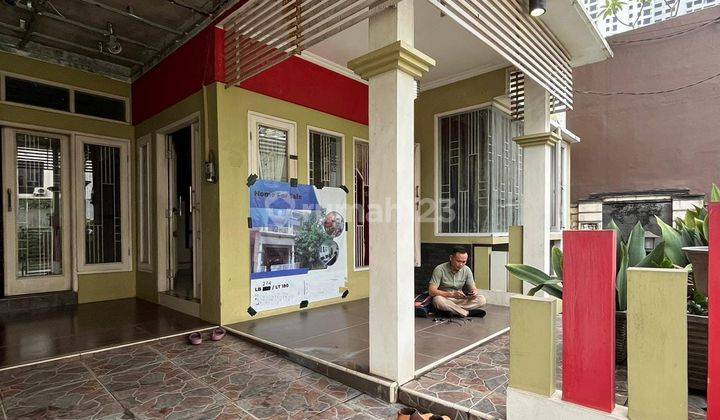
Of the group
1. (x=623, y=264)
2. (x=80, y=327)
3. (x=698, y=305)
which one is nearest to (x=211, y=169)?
(x=80, y=327)

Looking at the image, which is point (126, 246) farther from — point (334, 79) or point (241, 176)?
point (334, 79)

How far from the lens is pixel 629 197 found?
752 cm

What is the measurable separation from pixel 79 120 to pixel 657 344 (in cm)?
663

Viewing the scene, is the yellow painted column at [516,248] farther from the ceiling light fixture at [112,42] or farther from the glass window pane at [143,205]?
the ceiling light fixture at [112,42]

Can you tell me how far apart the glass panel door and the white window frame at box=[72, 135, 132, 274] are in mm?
133

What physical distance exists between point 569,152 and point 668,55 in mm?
2403

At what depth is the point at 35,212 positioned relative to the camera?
514 cm

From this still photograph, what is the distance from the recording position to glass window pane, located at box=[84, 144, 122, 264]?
5500mm

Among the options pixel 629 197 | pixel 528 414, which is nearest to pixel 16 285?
pixel 528 414

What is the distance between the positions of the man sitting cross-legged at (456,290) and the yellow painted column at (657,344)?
2.67 metres

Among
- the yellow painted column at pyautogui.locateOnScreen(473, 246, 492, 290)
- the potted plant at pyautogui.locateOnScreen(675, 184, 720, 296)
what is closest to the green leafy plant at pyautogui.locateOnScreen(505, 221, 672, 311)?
the potted plant at pyautogui.locateOnScreen(675, 184, 720, 296)

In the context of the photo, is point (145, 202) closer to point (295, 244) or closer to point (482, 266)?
point (295, 244)

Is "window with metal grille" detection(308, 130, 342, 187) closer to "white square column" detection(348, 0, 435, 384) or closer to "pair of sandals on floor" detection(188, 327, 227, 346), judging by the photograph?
"pair of sandals on floor" detection(188, 327, 227, 346)

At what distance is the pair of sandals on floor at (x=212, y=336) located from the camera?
11.9 ft
